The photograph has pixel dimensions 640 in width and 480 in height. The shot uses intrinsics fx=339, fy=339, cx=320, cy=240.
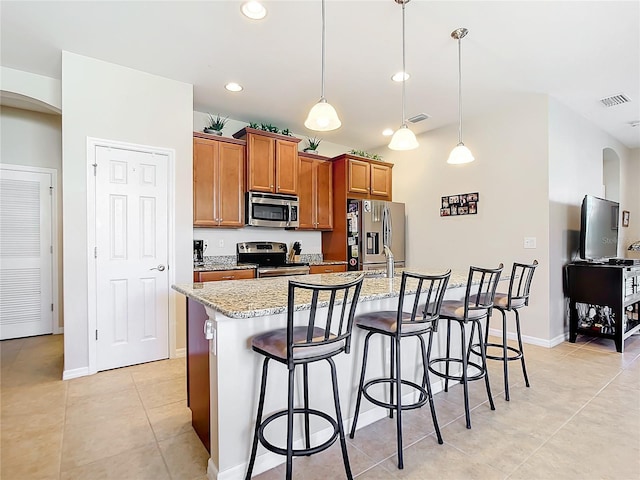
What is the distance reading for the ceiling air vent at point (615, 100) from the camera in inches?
150

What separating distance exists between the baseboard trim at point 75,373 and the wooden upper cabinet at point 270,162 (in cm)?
245

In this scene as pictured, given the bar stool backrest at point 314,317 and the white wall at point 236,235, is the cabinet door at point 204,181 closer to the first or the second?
the white wall at point 236,235

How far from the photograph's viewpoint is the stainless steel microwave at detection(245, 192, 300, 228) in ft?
13.8

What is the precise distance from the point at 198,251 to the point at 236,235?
558mm

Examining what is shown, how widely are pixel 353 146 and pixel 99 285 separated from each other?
14.0ft

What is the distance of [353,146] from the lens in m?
5.83

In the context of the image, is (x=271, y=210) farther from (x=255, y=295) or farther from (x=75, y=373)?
(x=255, y=295)

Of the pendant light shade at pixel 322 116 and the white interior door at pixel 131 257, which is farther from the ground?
the pendant light shade at pixel 322 116

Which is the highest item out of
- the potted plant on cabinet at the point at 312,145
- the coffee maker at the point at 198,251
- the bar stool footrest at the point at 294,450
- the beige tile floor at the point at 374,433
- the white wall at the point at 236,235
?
the potted plant on cabinet at the point at 312,145

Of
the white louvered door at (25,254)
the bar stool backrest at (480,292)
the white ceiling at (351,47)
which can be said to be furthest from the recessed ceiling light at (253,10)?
the white louvered door at (25,254)

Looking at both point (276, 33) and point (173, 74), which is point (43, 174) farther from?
point (276, 33)

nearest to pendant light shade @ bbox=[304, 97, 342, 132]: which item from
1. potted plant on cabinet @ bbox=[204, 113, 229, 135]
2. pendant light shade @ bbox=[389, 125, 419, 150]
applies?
pendant light shade @ bbox=[389, 125, 419, 150]

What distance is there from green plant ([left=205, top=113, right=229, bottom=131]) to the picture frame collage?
3.10 metres

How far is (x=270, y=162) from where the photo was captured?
432 centimetres
